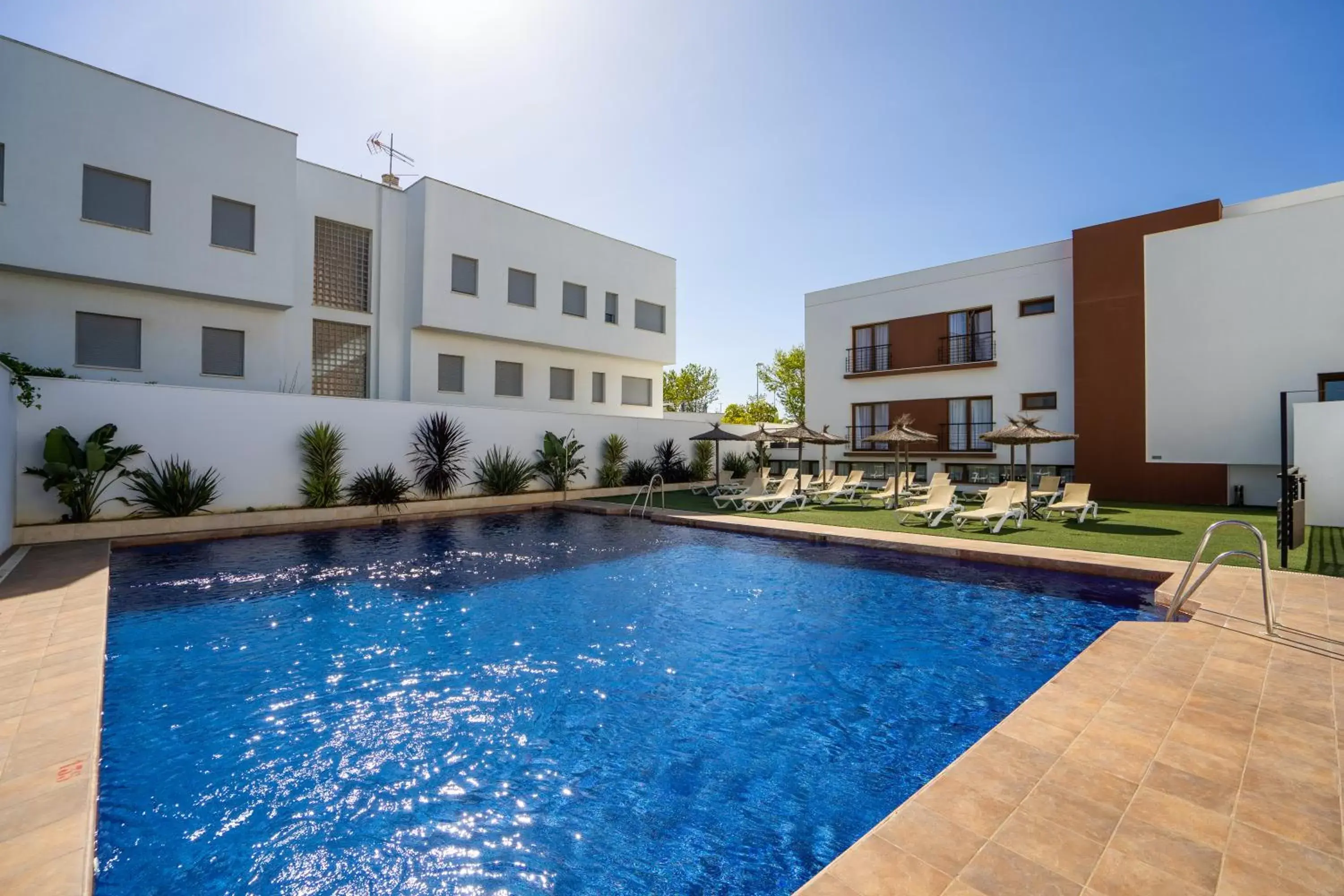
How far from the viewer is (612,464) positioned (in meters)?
20.4

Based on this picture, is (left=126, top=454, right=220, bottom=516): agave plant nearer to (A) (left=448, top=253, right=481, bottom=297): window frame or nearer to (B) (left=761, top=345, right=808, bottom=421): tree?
(A) (left=448, top=253, right=481, bottom=297): window frame

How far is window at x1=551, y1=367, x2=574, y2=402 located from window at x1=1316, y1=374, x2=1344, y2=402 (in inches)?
828

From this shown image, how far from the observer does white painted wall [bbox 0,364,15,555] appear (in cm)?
886

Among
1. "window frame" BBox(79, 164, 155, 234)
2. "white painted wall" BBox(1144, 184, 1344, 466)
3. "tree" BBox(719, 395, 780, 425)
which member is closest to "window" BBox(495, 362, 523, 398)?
"window frame" BBox(79, 164, 155, 234)

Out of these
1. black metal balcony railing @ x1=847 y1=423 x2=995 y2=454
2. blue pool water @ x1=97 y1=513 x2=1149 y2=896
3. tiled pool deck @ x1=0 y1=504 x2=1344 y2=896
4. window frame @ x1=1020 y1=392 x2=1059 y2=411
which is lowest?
blue pool water @ x1=97 y1=513 x2=1149 y2=896

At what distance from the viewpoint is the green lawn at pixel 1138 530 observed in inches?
347

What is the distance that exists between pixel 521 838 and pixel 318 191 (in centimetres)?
1906

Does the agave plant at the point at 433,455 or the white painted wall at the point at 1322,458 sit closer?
the white painted wall at the point at 1322,458

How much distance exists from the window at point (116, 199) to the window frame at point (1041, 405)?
2454 centimetres

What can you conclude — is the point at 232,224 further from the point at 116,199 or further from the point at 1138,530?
the point at 1138,530

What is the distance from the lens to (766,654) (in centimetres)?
594

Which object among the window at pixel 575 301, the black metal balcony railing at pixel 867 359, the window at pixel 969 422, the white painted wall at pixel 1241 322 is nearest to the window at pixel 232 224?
the window at pixel 575 301

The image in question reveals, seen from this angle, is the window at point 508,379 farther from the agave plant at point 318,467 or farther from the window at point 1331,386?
the window at point 1331,386

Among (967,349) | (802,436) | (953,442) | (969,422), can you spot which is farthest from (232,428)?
(967,349)
